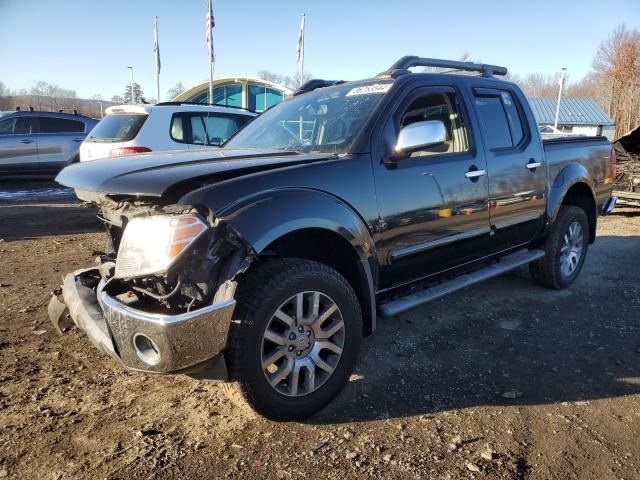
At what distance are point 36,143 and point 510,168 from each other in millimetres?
11588

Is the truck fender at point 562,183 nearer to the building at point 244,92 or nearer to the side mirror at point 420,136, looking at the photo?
the side mirror at point 420,136

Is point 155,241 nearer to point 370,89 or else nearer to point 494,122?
point 370,89

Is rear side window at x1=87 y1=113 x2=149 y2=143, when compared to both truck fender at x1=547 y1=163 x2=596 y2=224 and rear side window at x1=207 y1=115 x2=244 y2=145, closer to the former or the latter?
rear side window at x1=207 y1=115 x2=244 y2=145

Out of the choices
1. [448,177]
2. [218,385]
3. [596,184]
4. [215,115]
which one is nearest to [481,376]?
[448,177]

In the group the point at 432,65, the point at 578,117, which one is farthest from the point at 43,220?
the point at 578,117

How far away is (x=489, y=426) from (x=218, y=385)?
5.49 ft

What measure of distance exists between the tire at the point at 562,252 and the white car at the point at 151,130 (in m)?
5.08

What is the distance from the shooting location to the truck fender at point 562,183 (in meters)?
4.66

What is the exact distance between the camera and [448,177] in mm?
3477

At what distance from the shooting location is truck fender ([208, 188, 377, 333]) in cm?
240

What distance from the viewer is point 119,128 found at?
25.1 ft

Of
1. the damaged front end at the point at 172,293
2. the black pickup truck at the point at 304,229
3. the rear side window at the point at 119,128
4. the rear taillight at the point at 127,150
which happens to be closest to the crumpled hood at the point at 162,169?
the black pickup truck at the point at 304,229

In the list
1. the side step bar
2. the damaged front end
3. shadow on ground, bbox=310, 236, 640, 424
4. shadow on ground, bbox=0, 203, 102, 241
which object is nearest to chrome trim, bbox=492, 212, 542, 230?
the side step bar

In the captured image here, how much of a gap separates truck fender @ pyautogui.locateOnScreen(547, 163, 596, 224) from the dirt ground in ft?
3.20
